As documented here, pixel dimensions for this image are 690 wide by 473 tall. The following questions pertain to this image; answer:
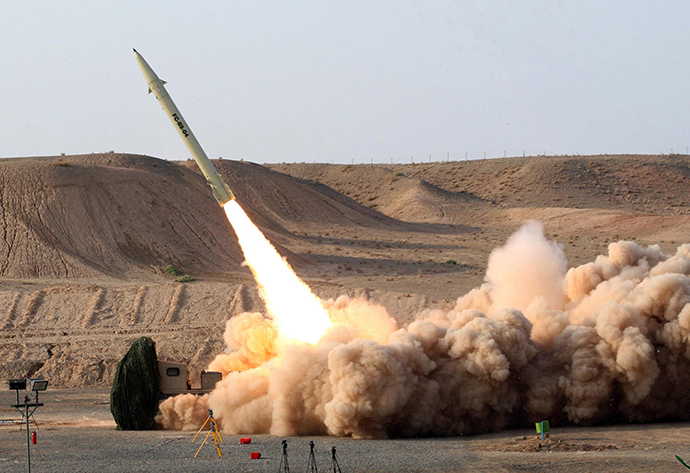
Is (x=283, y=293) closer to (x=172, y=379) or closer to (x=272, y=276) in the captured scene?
(x=272, y=276)

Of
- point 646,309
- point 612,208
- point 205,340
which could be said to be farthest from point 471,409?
point 612,208

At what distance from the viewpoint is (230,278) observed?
48844mm

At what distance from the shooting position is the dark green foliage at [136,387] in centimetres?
2345

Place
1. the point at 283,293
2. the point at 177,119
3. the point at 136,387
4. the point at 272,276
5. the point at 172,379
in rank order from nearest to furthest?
the point at 136,387 < the point at 172,379 < the point at 177,119 < the point at 283,293 < the point at 272,276

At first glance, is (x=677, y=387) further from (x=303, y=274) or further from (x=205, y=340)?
(x=303, y=274)

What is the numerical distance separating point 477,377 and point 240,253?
3326 cm

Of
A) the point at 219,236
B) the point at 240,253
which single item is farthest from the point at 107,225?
the point at 240,253

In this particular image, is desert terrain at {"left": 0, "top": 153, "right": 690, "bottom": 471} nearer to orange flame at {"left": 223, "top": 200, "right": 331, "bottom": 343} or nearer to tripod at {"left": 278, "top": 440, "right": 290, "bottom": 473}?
tripod at {"left": 278, "top": 440, "right": 290, "bottom": 473}

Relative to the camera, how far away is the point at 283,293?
2845 centimetres

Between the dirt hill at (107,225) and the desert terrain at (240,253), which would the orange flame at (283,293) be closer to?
the desert terrain at (240,253)

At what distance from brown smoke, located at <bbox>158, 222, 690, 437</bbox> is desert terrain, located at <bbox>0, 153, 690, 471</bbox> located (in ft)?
2.37

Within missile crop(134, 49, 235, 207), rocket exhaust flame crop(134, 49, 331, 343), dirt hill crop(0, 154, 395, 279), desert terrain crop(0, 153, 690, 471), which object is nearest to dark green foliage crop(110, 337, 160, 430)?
desert terrain crop(0, 153, 690, 471)

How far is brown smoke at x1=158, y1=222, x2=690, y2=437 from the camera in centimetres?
2164

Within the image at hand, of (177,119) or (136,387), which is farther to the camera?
(177,119)
